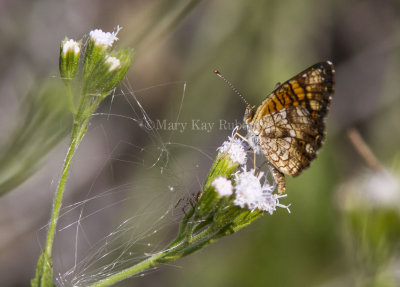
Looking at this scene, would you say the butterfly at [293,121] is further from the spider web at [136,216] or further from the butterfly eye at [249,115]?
the spider web at [136,216]

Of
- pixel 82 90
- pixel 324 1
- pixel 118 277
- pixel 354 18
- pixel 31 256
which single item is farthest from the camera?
pixel 354 18

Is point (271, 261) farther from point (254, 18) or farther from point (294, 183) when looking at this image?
point (254, 18)

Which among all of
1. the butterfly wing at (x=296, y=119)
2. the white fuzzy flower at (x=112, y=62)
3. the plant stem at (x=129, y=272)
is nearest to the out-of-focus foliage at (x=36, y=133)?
the white fuzzy flower at (x=112, y=62)

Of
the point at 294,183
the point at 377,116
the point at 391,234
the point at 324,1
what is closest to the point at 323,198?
the point at 294,183

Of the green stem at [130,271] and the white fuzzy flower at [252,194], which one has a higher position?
the white fuzzy flower at [252,194]

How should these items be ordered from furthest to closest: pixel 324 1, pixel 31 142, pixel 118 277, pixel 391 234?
pixel 324 1 → pixel 391 234 → pixel 31 142 → pixel 118 277

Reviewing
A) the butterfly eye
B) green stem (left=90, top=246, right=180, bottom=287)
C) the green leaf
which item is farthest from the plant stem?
the butterfly eye

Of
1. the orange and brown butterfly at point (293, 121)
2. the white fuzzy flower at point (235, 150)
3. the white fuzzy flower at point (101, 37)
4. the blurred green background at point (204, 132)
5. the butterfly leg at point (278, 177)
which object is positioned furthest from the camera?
the blurred green background at point (204, 132)
